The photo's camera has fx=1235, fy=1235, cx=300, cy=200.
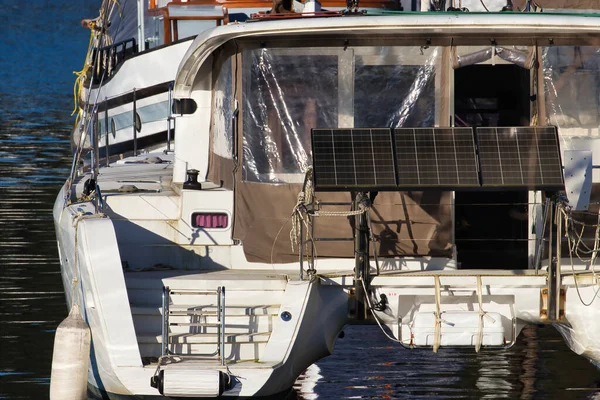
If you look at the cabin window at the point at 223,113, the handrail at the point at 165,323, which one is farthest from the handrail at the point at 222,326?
the cabin window at the point at 223,113

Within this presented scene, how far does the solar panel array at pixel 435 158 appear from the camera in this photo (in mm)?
9109

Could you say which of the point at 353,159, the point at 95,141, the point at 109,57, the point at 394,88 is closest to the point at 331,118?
the point at 394,88

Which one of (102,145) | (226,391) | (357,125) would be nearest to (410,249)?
(357,125)

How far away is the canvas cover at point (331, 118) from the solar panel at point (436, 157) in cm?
88

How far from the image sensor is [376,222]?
10.2m

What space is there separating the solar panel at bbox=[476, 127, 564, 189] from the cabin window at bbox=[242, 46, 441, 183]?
0.98m

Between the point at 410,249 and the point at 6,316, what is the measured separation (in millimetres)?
5204

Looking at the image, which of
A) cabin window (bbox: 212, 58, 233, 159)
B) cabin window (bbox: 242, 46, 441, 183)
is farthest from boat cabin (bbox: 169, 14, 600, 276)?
cabin window (bbox: 212, 58, 233, 159)

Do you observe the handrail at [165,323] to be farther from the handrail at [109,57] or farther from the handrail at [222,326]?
the handrail at [109,57]

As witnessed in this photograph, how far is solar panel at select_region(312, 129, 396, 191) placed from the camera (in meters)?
9.06

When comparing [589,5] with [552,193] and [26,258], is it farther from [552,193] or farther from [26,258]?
[26,258]

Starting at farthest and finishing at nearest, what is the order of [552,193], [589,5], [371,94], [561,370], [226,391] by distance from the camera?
[589,5]
[561,370]
[371,94]
[552,193]
[226,391]

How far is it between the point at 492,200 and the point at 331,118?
306 centimetres

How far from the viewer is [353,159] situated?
30.1ft
